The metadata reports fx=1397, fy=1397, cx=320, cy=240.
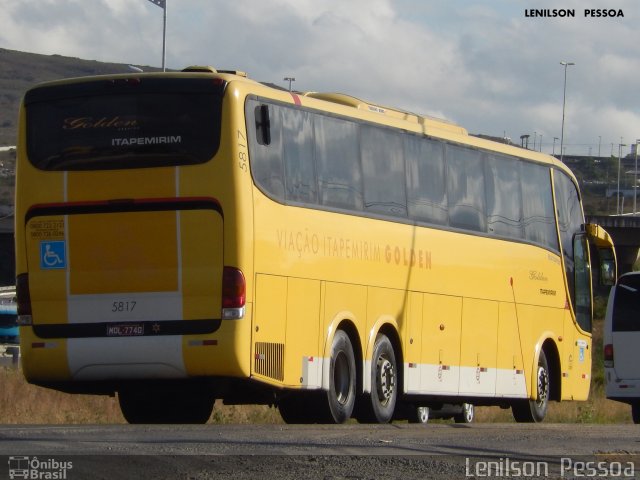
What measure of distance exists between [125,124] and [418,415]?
431 inches

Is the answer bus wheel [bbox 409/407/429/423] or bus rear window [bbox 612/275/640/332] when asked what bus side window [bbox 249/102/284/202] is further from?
bus rear window [bbox 612/275/640/332]

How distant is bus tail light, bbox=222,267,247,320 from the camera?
13594mm

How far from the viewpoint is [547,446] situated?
1209 cm

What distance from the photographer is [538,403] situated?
71.2 feet

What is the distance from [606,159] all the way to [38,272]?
18707 cm

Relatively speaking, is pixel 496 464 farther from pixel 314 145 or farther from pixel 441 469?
pixel 314 145

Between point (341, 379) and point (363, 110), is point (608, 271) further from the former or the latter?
point (341, 379)

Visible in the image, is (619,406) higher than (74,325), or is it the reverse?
(74,325)

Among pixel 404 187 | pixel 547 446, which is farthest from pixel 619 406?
pixel 547 446

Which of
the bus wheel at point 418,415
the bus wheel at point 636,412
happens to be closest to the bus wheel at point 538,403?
the bus wheel at point 418,415

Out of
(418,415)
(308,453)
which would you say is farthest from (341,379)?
(418,415)

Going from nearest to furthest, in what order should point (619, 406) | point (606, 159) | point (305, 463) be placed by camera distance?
point (305, 463) < point (619, 406) < point (606, 159)

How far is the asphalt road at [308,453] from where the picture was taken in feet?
30.8

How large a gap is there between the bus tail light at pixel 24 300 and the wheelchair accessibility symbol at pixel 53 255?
30 centimetres
